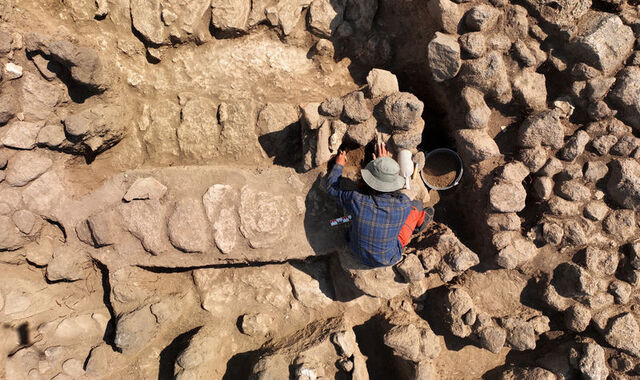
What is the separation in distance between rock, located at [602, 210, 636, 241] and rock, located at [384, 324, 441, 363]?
6.71ft

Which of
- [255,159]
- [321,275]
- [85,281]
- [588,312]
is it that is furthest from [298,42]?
[588,312]

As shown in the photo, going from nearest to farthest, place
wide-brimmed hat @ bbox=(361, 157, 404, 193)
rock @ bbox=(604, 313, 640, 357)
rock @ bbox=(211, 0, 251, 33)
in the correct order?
wide-brimmed hat @ bbox=(361, 157, 404, 193) → rock @ bbox=(604, 313, 640, 357) → rock @ bbox=(211, 0, 251, 33)

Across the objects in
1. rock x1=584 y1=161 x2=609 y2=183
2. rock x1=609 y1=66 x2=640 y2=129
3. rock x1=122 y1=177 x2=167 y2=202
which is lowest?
rock x1=122 y1=177 x2=167 y2=202

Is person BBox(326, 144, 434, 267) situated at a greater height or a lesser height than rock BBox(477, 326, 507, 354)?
greater

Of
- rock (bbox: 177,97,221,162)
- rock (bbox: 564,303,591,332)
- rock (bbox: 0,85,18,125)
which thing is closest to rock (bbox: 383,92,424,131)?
rock (bbox: 177,97,221,162)

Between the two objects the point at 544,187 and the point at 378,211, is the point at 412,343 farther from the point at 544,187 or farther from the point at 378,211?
the point at 544,187

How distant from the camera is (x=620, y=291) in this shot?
3.41 meters

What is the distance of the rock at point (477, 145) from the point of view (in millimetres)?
3590

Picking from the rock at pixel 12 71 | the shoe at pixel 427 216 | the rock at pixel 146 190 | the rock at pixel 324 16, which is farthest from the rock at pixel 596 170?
the rock at pixel 12 71

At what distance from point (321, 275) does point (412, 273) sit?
1126mm

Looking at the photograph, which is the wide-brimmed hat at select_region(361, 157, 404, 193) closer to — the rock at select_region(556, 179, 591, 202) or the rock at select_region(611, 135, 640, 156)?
the rock at select_region(556, 179, 591, 202)

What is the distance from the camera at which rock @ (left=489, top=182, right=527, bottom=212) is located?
3490 millimetres

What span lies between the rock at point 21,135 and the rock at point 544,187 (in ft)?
16.7

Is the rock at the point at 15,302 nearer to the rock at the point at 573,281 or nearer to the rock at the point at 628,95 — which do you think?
the rock at the point at 573,281
